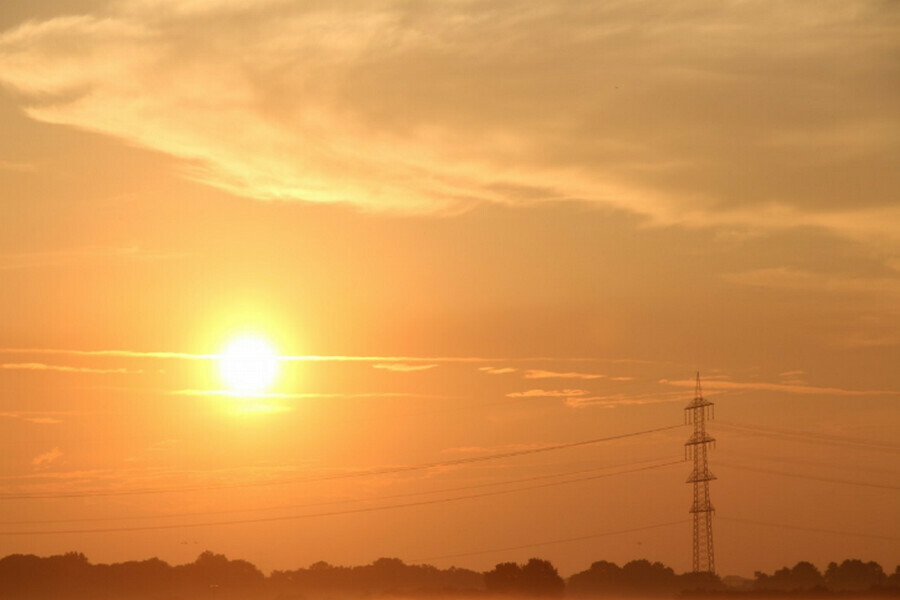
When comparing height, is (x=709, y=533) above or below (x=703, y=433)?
below

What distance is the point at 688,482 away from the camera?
7436 inches

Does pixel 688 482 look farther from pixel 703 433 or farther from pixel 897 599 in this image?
pixel 897 599

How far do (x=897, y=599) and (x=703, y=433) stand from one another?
42213 mm

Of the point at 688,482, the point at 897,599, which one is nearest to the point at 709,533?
the point at 688,482

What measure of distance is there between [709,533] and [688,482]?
782 centimetres

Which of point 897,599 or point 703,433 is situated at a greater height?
point 703,433

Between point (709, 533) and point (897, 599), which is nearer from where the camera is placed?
point (709, 533)

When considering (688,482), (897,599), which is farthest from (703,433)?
(897,599)

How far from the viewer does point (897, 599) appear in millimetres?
199625

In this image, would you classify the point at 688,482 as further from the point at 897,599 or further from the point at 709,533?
the point at 897,599

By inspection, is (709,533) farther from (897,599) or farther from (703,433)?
(897,599)

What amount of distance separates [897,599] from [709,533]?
3614cm

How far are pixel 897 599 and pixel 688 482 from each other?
3955 cm

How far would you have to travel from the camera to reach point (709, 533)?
18525cm
